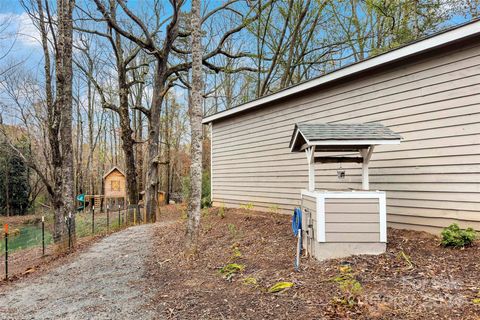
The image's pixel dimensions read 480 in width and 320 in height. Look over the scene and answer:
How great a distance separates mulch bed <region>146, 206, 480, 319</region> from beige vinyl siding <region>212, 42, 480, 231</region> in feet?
1.97

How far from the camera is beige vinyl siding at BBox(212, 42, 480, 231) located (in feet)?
15.6

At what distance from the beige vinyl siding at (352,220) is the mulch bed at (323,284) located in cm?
28

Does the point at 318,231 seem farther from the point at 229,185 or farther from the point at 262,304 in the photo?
the point at 229,185

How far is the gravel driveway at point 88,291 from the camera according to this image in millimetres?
3955

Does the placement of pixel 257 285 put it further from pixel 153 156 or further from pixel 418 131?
pixel 153 156

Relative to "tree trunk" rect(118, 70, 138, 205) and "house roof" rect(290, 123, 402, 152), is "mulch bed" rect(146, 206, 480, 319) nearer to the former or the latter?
"house roof" rect(290, 123, 402, 152)

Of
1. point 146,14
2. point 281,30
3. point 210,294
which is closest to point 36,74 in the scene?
point 146,14

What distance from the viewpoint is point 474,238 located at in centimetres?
438

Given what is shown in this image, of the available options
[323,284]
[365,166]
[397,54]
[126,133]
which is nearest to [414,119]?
[397,54]

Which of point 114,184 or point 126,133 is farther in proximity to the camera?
point 114,184

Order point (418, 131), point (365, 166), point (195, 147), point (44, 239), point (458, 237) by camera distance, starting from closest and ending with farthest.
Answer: point (458, 237) → point (365, 166) → point (418, 131) → point (195, 147) → point (44, 239)

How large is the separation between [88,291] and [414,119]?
223 inches

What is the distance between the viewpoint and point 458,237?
171 inches

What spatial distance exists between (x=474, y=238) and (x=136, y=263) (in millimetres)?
5319
